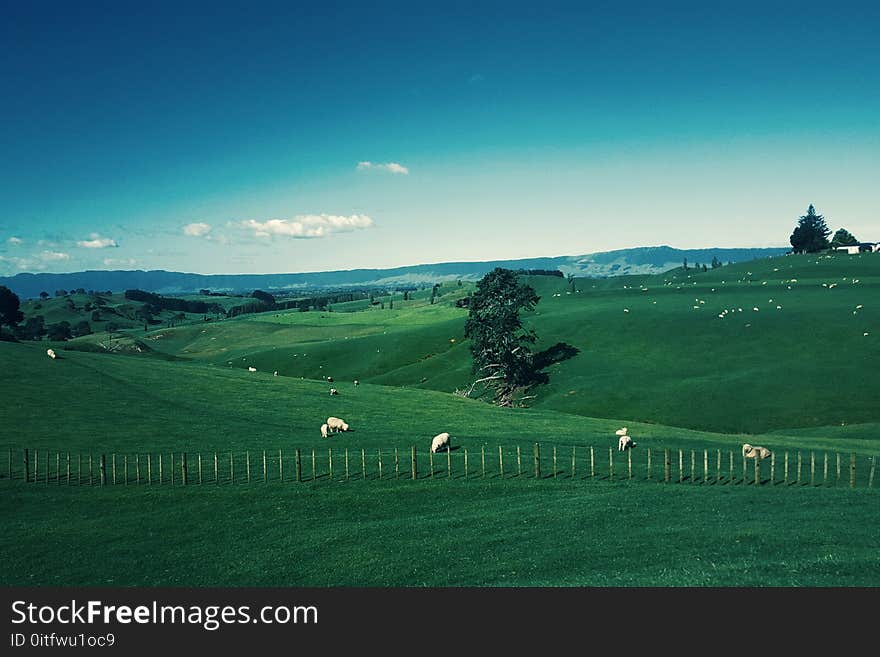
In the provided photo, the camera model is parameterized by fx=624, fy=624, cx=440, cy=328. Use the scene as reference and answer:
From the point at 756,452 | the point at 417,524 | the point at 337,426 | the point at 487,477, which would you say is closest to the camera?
the point at 417,524

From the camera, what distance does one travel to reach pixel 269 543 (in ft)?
84.5

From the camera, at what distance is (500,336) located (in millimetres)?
100688

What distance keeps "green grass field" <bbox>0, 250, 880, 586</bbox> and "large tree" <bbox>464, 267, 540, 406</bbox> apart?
555 centimetres

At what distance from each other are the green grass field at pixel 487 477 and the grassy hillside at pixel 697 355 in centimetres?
55

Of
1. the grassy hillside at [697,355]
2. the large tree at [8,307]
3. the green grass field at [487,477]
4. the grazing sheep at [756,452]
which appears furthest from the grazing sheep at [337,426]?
the large tree at [8,307]

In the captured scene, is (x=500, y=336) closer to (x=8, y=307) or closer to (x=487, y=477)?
(x=487, y=477)

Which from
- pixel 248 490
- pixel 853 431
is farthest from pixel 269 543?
pixel 853 431

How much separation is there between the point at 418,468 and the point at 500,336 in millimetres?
61913

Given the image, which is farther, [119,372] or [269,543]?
[119,372]

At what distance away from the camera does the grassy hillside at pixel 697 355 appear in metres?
73.3

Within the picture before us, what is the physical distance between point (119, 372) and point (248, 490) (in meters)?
52.9

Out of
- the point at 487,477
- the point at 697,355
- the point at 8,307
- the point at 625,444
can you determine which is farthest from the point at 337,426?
the point at 8,307

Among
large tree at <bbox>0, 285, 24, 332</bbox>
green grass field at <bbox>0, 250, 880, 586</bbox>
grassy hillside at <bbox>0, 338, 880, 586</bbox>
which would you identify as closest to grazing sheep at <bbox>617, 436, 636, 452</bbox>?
green grass field at <bbox>0, 250, 880, 586</bbox>

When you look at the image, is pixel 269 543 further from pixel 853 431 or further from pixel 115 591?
pixel 853 431
